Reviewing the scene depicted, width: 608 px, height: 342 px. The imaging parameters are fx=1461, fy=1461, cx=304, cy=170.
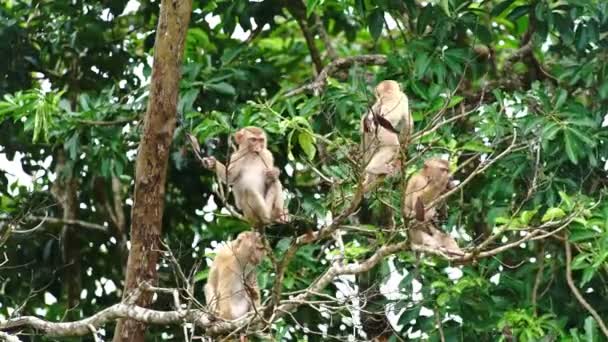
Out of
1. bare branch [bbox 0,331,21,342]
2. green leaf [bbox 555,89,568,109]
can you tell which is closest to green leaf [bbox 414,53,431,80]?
green leaf [bbox 555,89,568,109]

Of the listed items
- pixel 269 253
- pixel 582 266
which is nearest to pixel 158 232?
pixel 269 253

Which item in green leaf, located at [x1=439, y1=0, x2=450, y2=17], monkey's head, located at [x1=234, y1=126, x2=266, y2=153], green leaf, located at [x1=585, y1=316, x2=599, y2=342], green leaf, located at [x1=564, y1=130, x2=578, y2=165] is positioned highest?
green leaf, located at [x1=439, y1=0, x2=450, y2=17]

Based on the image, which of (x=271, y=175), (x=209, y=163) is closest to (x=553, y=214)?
(x=271, y=175)

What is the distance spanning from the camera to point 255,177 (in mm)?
8500

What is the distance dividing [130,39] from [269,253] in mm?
5041

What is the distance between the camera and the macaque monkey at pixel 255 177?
328 inches

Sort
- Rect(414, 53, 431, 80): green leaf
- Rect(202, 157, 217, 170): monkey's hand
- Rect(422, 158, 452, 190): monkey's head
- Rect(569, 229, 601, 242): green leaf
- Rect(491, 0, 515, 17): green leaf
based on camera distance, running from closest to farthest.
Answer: Rect(202, 157, 217, 170): monkey's hand → Rect(422, 158, 452, 190): monkey's head → Rect(569, 229, 601, 242): green leaf → Rect(414, 53, 431, 80): green leaf → Rect(491, 0, 515, 17): green leaf

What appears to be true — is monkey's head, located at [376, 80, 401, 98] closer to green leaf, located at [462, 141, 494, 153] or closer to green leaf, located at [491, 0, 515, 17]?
green leaf, located at [462, 141, 494, 153]

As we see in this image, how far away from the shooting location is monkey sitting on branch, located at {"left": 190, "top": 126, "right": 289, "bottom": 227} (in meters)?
8.33

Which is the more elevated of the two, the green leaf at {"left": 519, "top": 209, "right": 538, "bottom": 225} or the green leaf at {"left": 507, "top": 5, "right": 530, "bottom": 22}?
the green leaf at {"left": 507, "top": 5, "right": 530, "bottom": 22}

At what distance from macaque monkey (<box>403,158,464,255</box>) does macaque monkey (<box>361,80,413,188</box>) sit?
195 mm

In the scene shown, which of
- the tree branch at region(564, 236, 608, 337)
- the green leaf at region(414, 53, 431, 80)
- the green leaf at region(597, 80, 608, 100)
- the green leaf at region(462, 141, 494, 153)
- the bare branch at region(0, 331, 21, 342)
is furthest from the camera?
the green leaf at region(414, 53, 431, 80)

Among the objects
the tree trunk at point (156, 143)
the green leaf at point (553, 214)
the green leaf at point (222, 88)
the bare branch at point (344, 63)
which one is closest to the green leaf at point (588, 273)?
the green leaf at point (553, 214)

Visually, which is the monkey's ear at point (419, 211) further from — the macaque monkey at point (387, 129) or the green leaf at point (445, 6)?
the green leaf at point (445, 6)
